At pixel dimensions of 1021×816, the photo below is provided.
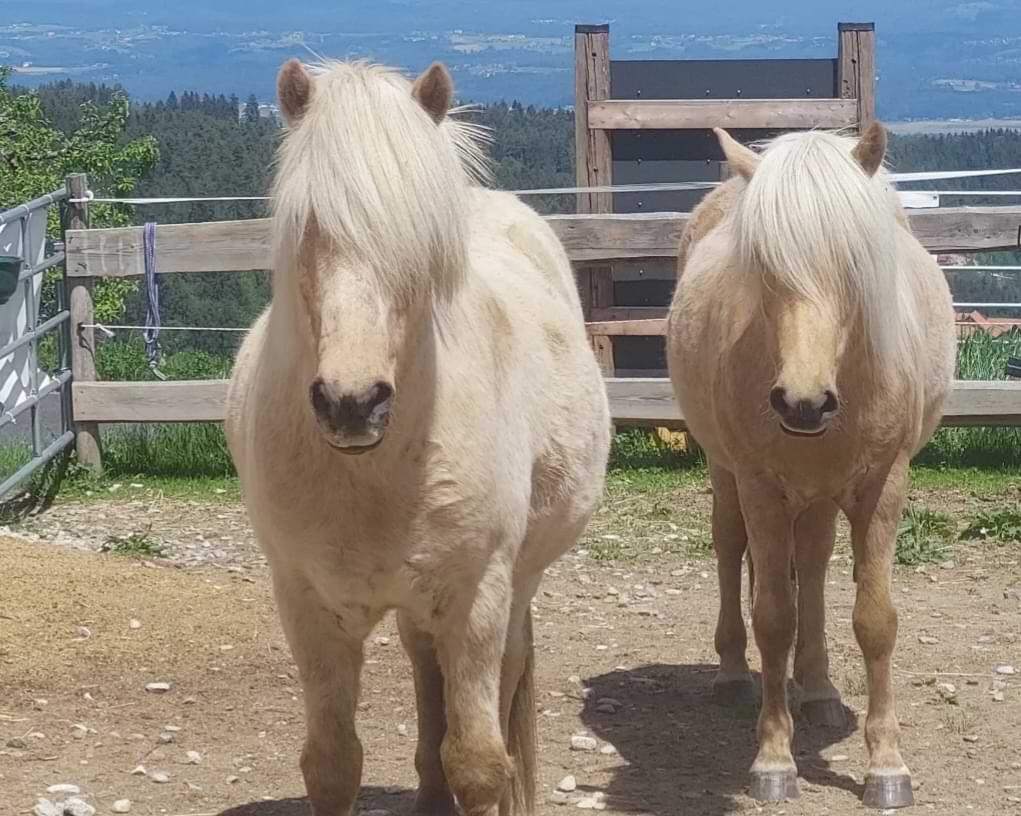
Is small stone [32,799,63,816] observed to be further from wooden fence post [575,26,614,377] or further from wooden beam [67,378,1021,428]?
wooden fence post [575,26,614,377]

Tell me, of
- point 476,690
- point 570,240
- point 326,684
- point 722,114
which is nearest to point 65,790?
point 326,684

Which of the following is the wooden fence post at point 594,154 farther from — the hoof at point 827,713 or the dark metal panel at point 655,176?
the hoof at point 827,713

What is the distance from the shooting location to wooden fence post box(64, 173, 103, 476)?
8516mm

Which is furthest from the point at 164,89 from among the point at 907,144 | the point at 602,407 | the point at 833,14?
the point at 833,14

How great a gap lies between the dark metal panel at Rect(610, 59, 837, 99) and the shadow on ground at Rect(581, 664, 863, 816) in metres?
5.21

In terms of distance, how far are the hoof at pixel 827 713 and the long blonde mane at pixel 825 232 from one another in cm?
141

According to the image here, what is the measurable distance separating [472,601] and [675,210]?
712 centimetres

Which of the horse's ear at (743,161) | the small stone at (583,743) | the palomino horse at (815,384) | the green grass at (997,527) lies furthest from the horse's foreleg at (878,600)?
the green grass at (997,527)

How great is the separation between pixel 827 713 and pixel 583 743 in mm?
906

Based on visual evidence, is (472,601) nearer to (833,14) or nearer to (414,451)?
(414,451)

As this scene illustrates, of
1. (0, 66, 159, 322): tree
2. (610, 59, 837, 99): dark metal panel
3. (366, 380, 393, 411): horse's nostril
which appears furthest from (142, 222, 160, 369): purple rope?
(0, 66, 159, 322): tree

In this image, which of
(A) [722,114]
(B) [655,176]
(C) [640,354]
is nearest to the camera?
(A) [722,114]

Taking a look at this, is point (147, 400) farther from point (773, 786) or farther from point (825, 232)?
point (825, 232)

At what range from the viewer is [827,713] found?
5000 millimetres
